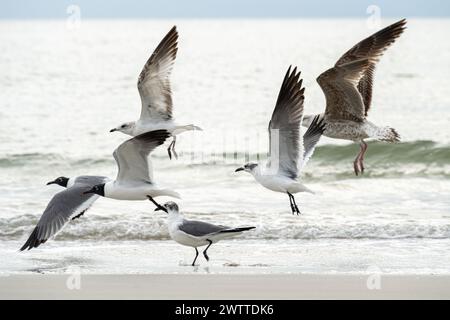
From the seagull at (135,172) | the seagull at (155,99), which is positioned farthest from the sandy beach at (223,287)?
the seagull at (155,99)

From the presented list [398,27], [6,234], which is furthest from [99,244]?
[398,27]

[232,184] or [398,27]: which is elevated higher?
[398,27]

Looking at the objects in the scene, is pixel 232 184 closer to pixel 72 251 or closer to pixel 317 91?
pixel 72 251

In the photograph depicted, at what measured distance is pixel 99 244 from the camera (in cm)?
923

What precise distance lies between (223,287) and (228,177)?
6.26 meters

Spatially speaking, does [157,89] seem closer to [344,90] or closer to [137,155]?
[344,90]

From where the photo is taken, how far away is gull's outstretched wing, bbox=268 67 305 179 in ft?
27.1

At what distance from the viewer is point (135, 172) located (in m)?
8.23

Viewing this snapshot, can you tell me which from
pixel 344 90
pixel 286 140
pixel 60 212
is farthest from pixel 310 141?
pixel 60 212

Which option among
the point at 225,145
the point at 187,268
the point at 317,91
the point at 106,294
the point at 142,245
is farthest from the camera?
the point at 317,91

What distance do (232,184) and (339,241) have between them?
3.81m

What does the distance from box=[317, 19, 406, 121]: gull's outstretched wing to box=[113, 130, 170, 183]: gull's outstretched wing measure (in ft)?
8.23

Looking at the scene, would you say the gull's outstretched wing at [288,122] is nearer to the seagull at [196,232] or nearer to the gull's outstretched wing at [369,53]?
the seagull at [196,232]

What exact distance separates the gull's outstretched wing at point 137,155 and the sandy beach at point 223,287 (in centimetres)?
97
